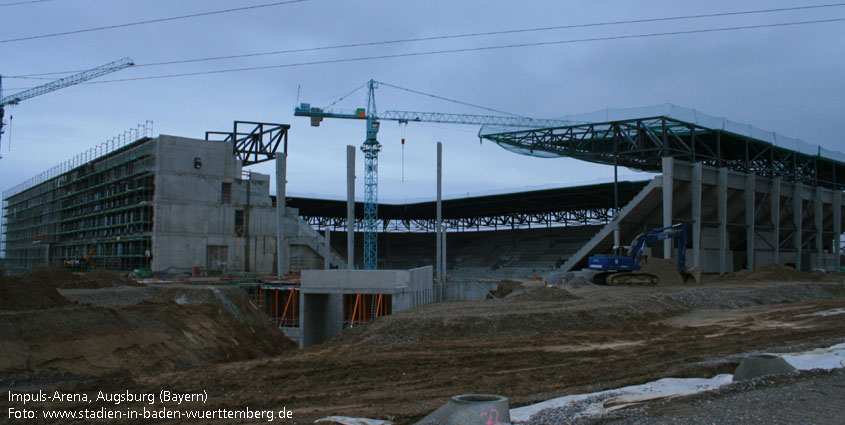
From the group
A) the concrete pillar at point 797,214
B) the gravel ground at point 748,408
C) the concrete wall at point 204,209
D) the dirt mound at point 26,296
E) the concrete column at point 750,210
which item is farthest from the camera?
the concrete pillar at point 797,214

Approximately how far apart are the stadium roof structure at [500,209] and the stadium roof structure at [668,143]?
8.41 metres

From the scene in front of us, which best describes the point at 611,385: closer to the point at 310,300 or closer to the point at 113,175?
the point at 310,300

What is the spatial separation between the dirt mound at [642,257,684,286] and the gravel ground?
26.7 m

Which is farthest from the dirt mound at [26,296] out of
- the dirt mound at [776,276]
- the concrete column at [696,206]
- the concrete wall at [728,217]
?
the concrete column at [696,206]

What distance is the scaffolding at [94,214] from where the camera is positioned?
1750 inches

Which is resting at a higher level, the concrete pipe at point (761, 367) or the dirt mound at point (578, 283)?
the concrete pipe at point (761, 367)

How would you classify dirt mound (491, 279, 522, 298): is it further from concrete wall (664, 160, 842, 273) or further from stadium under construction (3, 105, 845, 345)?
concrete wall (664, 160, 842, 273)

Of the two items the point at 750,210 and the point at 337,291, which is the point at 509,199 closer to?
the point at 750,210

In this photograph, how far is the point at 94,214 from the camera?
52781mm

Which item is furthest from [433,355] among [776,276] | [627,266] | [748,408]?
[776,276]

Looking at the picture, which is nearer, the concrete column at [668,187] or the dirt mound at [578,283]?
the dirt mound at [578,283]

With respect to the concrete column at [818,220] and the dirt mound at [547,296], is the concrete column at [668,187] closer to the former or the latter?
the dirt mound at [547,296]

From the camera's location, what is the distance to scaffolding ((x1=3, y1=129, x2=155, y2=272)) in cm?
4444

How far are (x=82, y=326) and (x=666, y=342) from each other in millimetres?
15240
